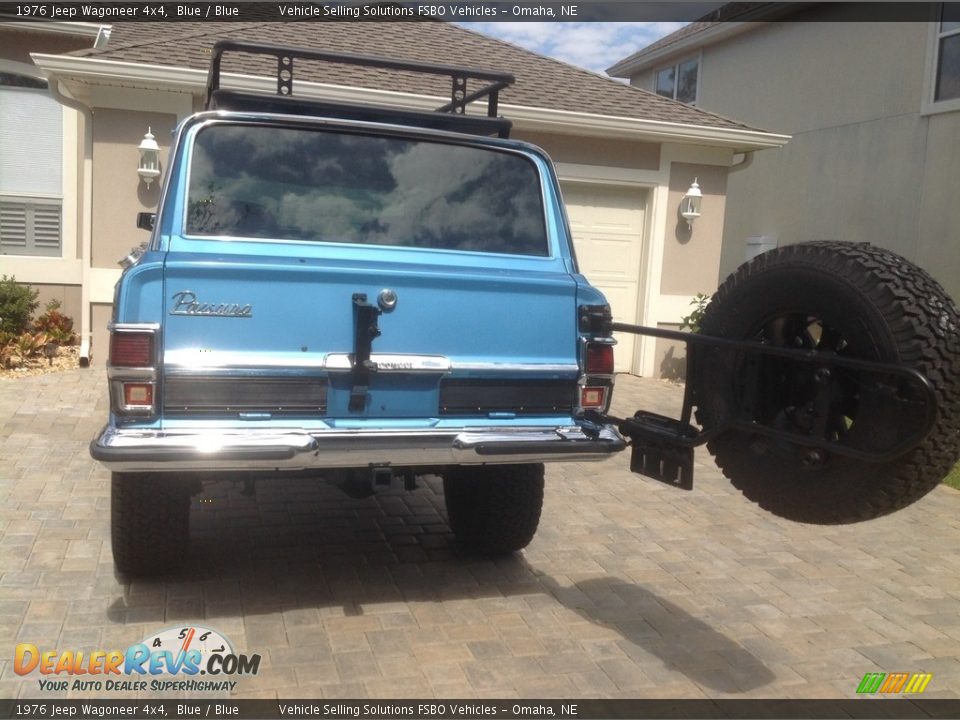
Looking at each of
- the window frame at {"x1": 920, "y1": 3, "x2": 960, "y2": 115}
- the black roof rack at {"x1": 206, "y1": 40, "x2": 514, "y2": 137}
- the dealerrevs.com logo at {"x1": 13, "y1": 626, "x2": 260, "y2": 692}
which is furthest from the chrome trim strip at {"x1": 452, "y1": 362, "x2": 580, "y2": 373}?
the window frame at {"x1": 920, "y1": 3, "x2": 960, "y2": 115}

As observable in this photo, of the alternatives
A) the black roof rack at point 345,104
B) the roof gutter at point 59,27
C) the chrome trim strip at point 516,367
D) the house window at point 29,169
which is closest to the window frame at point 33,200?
the house window at point 29,169

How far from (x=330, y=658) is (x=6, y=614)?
1.45 m

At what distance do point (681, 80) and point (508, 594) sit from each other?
15.3 meters

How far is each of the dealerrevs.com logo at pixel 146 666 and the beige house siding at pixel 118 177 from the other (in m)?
6.43

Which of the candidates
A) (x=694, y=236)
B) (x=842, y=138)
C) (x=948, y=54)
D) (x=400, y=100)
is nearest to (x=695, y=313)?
(x=694, y=236)

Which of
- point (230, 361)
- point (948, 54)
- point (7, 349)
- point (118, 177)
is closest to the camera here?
point (230, 361)

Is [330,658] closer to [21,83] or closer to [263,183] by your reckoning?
[263,183]

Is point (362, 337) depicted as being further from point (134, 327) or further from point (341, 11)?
point (341, 11)

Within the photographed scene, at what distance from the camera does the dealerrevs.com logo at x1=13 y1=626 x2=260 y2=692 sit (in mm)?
3221

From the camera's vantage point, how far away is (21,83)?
10.8 metres

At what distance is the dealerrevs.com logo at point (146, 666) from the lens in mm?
3221

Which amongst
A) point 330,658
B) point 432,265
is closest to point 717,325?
point 432,265

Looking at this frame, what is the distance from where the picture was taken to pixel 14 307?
379 inches

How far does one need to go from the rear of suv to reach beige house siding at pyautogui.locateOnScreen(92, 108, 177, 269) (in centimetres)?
506
